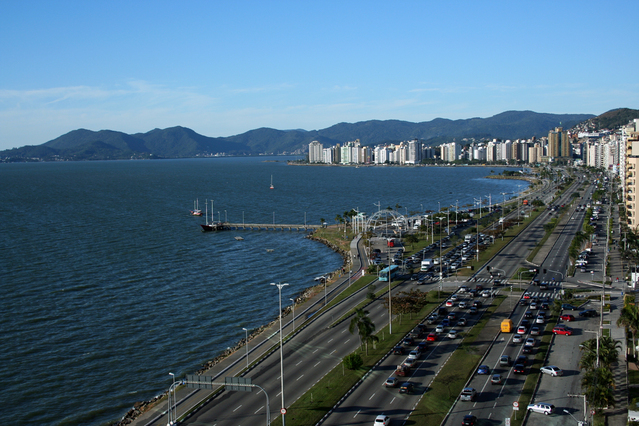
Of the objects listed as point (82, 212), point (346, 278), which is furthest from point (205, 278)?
point (82, 212)

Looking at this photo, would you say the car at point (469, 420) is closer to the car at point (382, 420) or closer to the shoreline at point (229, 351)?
the car at point (382, 420)

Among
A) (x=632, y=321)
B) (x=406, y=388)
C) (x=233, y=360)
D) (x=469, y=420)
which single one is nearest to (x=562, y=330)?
(x=632, y=321)

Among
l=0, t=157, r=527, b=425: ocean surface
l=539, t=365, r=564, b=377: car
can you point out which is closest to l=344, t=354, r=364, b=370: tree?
l=539, t=365, r=564, b=377: car

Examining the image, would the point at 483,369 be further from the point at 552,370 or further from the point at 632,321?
the point at 632,321

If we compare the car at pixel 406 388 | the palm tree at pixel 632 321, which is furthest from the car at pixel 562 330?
the car at pixel 406 388

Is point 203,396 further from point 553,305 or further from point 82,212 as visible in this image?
point 82,212

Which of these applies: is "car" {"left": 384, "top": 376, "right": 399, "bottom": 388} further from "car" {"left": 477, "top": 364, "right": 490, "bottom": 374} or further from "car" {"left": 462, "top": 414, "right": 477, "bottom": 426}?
"car" {"left": 462, "top": 414, "right": 477, "bottom": 426}
